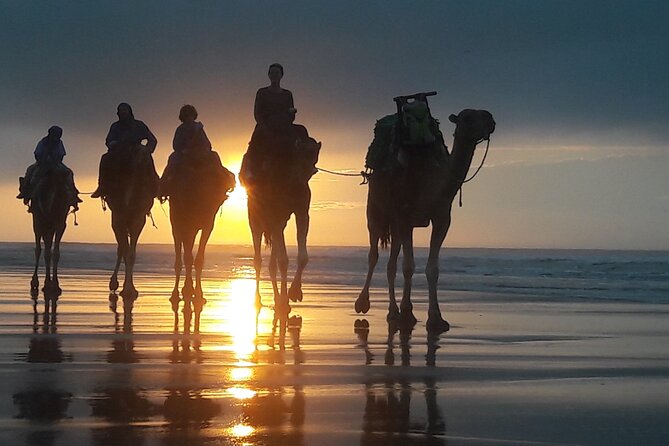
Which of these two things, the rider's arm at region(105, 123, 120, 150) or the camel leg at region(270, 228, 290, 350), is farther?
the rider's arm at region(105, 123, 120, 150)

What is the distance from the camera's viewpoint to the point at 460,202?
1246cm

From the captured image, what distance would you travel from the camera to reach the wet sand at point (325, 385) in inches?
207

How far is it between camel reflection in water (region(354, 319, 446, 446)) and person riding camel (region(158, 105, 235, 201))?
24.7ft

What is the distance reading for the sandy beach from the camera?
5246 mm

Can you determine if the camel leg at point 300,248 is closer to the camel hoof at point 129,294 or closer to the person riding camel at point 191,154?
the person riding camel at point 191,154

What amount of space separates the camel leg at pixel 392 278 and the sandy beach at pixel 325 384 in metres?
0.81


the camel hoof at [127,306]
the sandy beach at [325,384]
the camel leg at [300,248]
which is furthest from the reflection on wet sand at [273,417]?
the camel hoof at [127,306]

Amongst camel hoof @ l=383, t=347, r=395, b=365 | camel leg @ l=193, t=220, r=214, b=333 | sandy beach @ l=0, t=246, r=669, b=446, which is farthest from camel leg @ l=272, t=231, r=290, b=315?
camel hoof @ l=383, t=347, r=395, b=365

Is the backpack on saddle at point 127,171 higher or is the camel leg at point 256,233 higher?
the backpack on saddle at point 127,171

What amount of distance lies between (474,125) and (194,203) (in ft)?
18.3

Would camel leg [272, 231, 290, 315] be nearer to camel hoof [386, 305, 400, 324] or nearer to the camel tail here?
camel hoof [386, 305, 400, 324]

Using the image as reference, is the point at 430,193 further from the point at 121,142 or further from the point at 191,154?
the point at 121,142

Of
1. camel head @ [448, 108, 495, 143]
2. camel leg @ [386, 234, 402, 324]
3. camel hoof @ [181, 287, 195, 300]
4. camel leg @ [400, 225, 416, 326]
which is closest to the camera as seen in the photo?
camel head @ [448, 108, 495, 143]

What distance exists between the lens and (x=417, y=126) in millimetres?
12297
